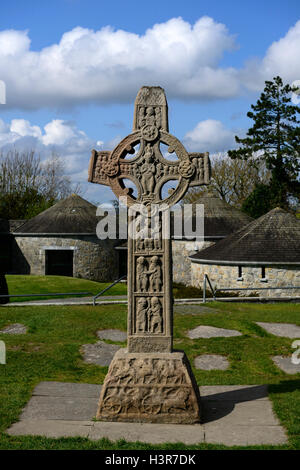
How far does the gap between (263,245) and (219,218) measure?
947 cm

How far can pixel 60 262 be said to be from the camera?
115 ft

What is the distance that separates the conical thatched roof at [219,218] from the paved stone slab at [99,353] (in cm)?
2053

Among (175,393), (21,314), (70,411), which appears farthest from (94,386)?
(21,314)

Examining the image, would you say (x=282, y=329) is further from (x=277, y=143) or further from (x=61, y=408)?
(x=277, y=143)

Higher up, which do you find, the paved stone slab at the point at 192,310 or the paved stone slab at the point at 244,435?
the paved stone slab at the point at 192,310

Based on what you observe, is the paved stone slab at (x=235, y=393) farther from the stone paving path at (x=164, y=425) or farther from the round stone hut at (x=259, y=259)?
the round stone hut at (x=259, y=259)

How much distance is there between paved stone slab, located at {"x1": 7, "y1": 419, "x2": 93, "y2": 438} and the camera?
18.2 feet

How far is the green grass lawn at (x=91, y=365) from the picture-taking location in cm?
567

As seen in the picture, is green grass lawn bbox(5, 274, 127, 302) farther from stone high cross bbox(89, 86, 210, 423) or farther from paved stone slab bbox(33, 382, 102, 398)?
stone high cross bbox(89, 86, 210, 423)

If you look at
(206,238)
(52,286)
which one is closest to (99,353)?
(52,286)

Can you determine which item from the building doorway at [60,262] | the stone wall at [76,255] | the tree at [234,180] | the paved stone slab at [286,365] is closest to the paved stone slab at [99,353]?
the paved stone slab at [286,365]

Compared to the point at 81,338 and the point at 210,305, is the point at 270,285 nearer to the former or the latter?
the point at 210,305
